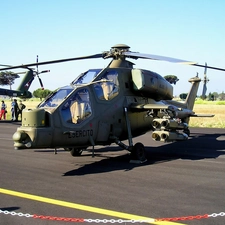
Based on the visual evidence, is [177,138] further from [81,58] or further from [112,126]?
[81,58]

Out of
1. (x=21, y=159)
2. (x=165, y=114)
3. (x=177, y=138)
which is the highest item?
(x=165, y=114)

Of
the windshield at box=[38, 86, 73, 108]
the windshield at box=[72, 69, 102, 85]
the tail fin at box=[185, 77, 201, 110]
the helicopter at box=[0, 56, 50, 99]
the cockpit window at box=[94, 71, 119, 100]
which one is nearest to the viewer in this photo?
the windshield at box=[38, 86, 73, 108]

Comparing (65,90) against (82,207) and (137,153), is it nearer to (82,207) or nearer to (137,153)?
(137,153)

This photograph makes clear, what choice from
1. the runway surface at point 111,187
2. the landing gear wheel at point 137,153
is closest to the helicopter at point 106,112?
the landing gear wheel at point 137,153

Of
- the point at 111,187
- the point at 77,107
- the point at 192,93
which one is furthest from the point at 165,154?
the point at 192,93

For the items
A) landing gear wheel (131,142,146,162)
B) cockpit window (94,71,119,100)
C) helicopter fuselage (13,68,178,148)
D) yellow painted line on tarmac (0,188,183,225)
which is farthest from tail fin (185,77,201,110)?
yellow painted line on tarmac (0,188,183,225)

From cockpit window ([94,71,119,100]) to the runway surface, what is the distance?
206 centimetres

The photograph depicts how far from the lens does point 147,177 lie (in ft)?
27.5

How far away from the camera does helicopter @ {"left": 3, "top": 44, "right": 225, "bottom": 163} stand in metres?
8.72

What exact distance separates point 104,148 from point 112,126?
3.19 meters

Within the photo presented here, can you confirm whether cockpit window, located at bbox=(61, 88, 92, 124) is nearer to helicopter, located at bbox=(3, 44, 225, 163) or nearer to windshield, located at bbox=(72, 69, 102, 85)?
helicopter, located at bbox=(3, 44, 225, 163)

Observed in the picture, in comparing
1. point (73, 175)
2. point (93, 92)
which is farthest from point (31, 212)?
point (93, 92)

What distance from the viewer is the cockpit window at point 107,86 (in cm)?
1031

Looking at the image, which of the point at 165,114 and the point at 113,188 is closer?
the point at 113,188
